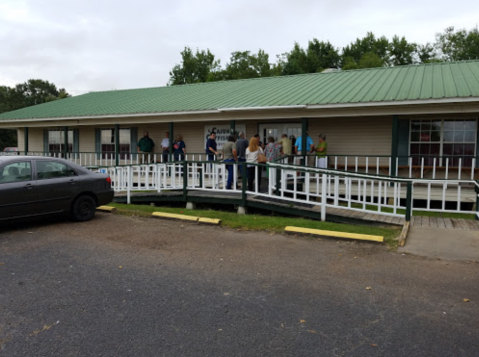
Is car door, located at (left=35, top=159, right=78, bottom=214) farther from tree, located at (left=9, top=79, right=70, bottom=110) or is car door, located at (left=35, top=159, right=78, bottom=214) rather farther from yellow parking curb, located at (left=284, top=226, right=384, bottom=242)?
tree, located at (left=9, top=79, right=70, bottom=110)

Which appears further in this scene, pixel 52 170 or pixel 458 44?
pixel 458 44

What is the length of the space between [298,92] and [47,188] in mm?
9061

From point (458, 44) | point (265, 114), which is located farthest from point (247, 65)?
point (265, 114)

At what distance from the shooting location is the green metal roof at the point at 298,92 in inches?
446

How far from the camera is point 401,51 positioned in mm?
47812

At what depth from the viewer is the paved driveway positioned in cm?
327

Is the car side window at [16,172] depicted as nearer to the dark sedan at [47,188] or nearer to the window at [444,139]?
the dark sedan at [47,188]

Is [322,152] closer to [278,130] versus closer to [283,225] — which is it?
[278,130]

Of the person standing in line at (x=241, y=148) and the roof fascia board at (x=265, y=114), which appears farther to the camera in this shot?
the person standing in line at (x=241, y=148)

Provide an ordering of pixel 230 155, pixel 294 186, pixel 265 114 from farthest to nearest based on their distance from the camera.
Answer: pixel 265 114 → pixel 230 155 → pixel 294 186

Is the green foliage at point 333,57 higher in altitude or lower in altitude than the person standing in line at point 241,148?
higher

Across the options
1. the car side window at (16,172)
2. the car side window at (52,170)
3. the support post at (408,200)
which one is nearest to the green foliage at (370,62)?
the support post at (408,200)

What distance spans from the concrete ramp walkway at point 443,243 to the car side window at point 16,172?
22.3ft

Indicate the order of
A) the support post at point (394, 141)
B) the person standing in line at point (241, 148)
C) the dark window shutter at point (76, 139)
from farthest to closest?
the dark window shutter at point (76, 139), the support post at point (394, 141), the person standing in line at point (241, 148)
